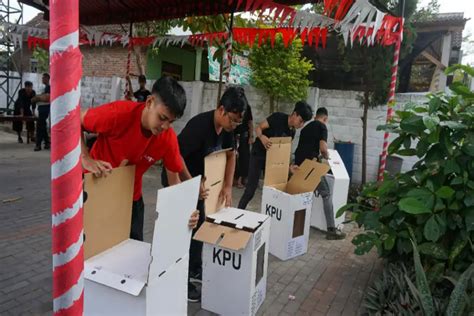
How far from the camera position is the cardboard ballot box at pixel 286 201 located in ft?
11.2

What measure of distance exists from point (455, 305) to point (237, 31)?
16.2 feet

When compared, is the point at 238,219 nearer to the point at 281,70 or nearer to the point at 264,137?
the point at 264,137

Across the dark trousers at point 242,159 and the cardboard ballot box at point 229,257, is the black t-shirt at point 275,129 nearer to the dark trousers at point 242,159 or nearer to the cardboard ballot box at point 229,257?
the cardboard ballot box at point 229,257

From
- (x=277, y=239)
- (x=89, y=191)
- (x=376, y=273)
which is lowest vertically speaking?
(x=376, y=273)

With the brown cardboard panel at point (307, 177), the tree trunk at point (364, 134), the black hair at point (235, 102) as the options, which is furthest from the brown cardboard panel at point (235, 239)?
the tree trunk at point (364, 134)

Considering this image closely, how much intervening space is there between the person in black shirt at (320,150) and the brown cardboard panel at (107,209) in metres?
2.63

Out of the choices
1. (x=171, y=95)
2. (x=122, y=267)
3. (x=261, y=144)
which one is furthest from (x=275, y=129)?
(x=122, y=267)

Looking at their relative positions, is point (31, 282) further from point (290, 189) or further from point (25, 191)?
point (25, 191)

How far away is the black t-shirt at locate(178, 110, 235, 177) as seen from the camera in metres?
2.49

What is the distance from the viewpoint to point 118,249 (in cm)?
194

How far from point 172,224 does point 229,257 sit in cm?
91

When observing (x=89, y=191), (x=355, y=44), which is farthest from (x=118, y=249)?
(x=355, y=44)

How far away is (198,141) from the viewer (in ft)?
8.20

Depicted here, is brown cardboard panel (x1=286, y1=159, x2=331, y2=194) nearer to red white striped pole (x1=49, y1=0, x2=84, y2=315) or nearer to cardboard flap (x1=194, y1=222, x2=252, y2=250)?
cardboard flap (x1=194, y1=222, x2=252, y2=250)
